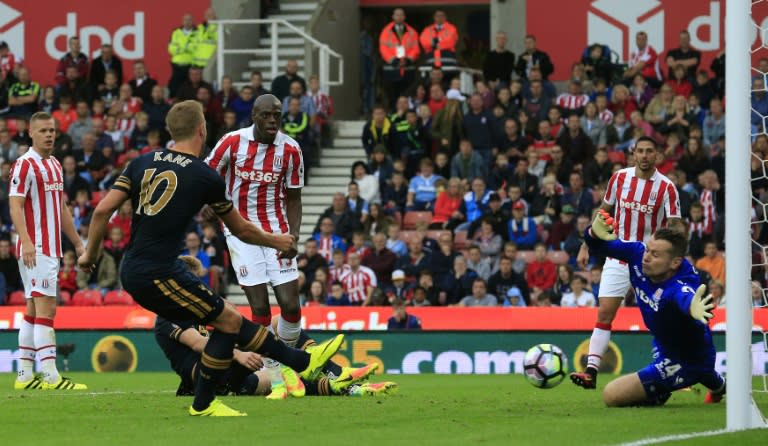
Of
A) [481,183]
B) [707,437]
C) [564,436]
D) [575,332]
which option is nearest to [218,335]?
[564,436]

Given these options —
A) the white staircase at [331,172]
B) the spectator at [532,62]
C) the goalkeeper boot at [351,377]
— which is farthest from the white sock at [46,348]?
the spectator at [532,62]

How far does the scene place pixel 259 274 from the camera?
38.4 ft

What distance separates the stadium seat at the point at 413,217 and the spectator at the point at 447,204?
139 millimetres

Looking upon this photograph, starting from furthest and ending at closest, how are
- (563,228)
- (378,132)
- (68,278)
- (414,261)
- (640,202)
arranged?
(378,132)
(68,278)
(563,228)
(414,261)
(640,202)

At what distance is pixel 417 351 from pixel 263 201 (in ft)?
20.2

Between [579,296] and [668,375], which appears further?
[579,296]

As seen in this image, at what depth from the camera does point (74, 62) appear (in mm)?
27312

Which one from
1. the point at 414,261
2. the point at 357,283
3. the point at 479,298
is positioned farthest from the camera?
the point at 414,261

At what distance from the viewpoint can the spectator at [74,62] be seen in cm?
2727

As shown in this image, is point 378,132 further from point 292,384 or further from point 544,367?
point 544,367

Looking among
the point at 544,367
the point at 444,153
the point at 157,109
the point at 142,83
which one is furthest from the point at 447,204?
the point at 544,367

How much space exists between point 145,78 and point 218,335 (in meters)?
18.2

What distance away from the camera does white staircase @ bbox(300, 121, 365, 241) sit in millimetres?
25094

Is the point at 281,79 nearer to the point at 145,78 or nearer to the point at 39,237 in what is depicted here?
the point at 145,78
